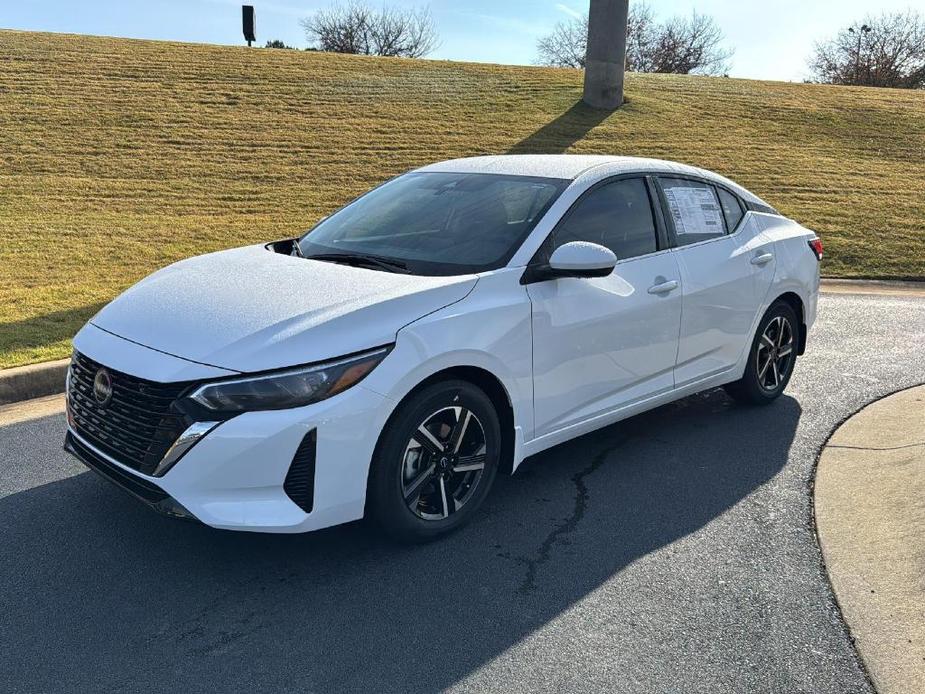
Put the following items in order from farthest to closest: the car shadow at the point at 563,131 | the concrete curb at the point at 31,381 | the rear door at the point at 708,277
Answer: the car shadow at the point at 563,131 → the concrete curb at the point at 31,381 → the rear door at the point at 708,277

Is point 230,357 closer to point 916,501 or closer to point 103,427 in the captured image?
point 103,427

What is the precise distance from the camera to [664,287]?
469 cm

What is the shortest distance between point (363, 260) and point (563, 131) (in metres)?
18.5

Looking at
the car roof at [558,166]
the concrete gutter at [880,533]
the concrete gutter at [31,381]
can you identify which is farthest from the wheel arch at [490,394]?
the concrete gutter at [31,381]

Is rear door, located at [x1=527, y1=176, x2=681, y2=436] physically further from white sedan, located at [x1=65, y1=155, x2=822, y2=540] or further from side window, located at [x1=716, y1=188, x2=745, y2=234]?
side window, located at [x1=716, y1=188, x2=745, y2=234]

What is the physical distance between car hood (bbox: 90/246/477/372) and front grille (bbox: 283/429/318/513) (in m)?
0.32

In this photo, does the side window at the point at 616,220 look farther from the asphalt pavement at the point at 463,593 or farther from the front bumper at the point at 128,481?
the front bumper at the point at 128,481

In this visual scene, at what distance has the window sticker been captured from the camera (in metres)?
5.04

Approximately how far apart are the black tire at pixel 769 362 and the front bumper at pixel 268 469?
3.20 m

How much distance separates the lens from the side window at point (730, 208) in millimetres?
5438

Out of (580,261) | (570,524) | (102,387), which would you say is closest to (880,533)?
(570,524)

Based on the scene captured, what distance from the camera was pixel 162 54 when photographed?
26.8 metres

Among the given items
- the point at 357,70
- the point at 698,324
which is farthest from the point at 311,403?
the point at 357,70

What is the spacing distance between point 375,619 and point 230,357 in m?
1.16
